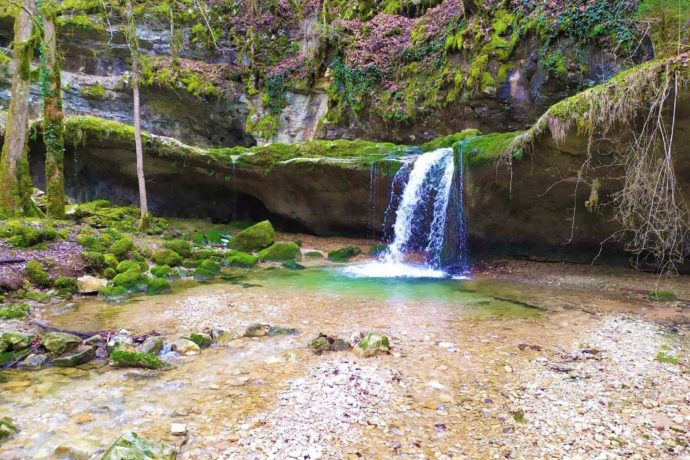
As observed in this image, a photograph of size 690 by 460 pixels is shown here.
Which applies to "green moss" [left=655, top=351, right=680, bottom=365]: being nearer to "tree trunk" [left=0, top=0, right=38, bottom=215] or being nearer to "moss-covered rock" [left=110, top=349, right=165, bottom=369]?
"moss-covered rock" [left=110, top=349, right=165, bottom=369]

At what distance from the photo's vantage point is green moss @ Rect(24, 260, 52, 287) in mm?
6000

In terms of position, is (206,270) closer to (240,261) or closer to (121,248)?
(240,261)

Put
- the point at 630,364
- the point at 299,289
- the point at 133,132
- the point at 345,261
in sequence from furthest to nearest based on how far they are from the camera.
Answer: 1. the point at 133,132
2. the point at 345,261
3. the point at 299,289
4. the point at 630,364

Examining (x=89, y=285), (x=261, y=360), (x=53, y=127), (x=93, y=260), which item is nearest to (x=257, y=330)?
(x=261, y=360)

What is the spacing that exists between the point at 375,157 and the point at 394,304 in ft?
19.5

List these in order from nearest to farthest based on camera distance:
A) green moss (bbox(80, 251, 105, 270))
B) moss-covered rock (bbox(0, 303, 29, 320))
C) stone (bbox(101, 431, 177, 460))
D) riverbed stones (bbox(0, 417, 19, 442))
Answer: stone (bbox(101, 431, 177, 460)), riverbed stones (bbox(0, 417, 19, 442)), moss-covered rock (bbox(0, 303, 29, 320)), green moss (bbox(80, 251, 105, 270))

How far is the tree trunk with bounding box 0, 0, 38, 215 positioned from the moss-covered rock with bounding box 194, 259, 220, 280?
182 inches

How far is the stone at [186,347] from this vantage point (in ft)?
12.5

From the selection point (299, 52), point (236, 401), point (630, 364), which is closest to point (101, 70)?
point (299, 52)

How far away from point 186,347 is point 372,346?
1754 mm

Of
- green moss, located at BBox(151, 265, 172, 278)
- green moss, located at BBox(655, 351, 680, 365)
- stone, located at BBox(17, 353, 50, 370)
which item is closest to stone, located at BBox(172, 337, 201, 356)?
stone, located at BBox(17, 353, 50, 370)

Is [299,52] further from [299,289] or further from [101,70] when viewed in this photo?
[299,289]

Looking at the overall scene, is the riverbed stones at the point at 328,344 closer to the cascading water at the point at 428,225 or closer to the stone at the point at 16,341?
the stone at the point at 16,341

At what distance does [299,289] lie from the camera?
6.88m
